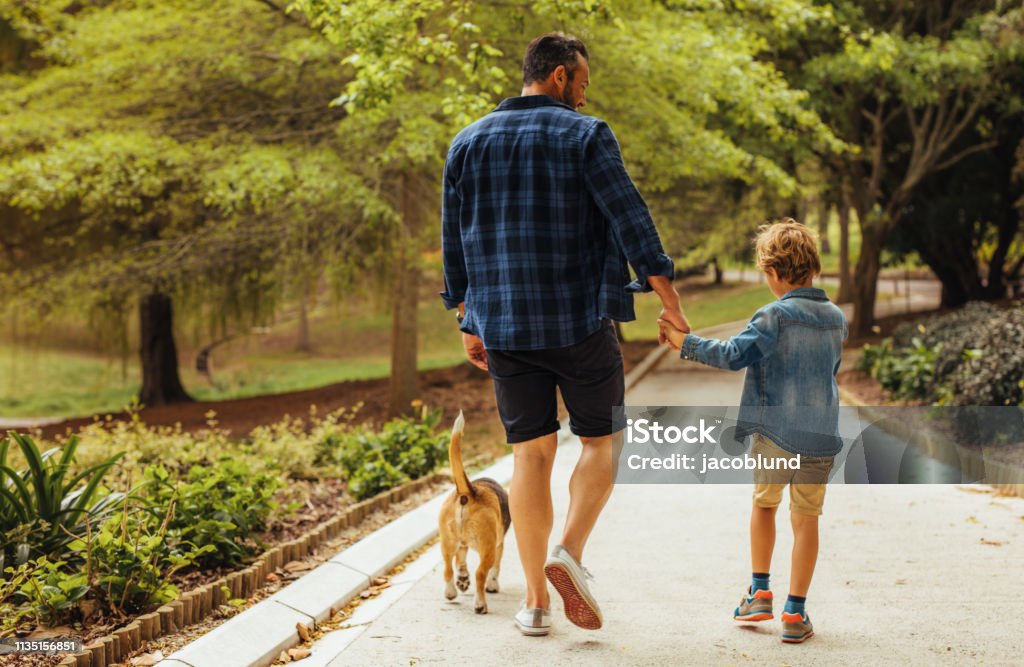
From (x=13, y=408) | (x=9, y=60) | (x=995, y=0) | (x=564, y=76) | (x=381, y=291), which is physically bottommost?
(x=13, y=408)

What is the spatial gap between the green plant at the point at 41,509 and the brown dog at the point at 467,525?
158 centimetres

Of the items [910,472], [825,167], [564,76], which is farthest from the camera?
[825,167]

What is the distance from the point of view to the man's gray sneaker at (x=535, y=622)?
4086 mm

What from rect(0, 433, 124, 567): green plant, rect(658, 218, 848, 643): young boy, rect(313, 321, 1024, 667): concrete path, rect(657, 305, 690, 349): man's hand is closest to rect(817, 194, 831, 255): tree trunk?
rect(658, 218, 848, 643): young boy

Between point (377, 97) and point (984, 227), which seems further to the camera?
point (984, 227)

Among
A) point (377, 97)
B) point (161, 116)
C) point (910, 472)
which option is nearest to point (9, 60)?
point (161, 116)

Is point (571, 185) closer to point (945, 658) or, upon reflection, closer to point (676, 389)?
point (945, 658)

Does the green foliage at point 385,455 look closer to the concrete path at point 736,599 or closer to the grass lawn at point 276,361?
the concrete path at point 736,599

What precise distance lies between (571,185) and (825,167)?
864 inches

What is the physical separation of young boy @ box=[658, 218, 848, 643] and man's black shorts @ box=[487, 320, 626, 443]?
270mm

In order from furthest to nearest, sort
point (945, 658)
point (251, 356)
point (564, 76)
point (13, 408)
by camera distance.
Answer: point (251, 356), point (13, 408), point (564, 76), point (945, 658)

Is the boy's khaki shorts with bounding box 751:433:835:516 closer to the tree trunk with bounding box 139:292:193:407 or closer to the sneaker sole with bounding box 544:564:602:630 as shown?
the sneaker sole with bounding box 544:564:602:630

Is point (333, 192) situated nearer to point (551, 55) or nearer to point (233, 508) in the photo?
point (233, 508)

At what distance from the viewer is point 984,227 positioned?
25.6 metres
